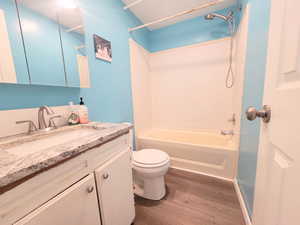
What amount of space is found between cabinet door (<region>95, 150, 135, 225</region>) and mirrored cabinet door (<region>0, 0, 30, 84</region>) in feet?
2.55

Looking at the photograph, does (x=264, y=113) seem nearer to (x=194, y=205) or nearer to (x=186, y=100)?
(x=194, y=205)

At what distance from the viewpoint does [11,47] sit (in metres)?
0.75

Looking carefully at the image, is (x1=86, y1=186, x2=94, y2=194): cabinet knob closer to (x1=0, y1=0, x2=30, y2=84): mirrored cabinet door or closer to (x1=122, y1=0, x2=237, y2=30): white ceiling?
(x1=0, y1=0, x2=30, y2=84): mirrored cabinet door

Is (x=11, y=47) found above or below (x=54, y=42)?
below

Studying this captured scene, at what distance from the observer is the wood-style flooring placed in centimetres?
107

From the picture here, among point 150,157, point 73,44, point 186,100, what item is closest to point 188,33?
point 186,100

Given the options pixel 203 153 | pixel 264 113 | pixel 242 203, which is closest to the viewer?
pixel 264 113

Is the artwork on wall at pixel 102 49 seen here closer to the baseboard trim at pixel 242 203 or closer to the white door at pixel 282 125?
the white door at pixel 282 125

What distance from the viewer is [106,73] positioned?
141 cm

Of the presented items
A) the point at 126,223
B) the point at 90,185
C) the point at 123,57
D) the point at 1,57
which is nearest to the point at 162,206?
the point at 126,223

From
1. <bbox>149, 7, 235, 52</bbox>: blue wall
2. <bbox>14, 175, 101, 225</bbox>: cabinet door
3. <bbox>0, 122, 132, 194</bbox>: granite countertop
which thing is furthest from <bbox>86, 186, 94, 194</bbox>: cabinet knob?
<bbox>149, 7, 235, 52</bbox>: blue wall

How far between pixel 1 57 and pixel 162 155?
4.61 ft

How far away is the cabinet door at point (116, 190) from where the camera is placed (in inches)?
27.5

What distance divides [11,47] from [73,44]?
423 millimetres
